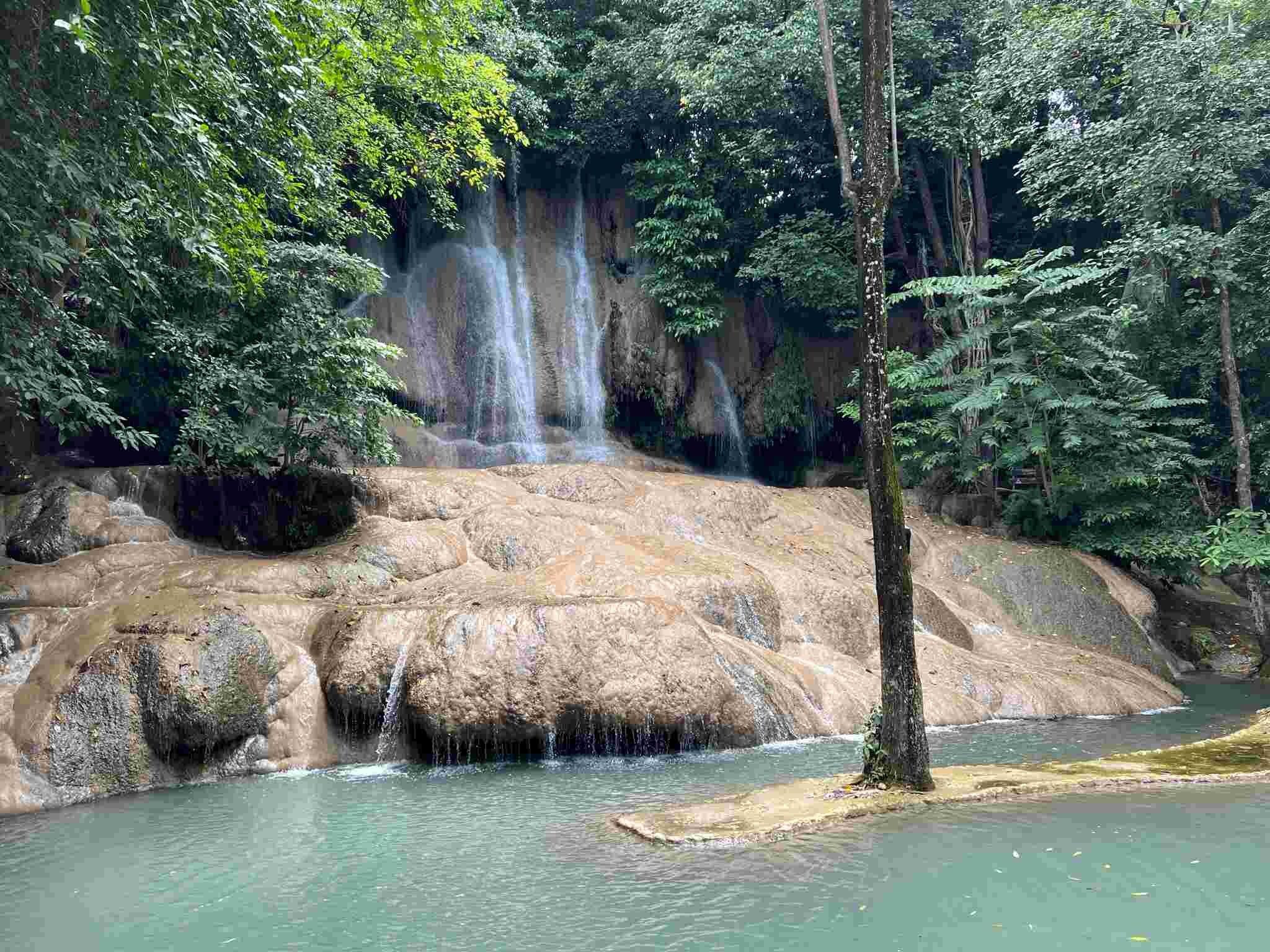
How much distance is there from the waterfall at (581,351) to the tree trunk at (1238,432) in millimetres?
13096

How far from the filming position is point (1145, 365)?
18.1 metres

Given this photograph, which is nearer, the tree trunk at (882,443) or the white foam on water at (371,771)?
the tree trunk at (882,443)

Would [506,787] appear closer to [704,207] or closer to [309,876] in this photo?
[309,876]

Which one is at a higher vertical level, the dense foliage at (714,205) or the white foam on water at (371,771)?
the dense foliage at (714,205)

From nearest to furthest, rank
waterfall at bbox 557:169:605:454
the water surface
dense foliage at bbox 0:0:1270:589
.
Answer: the water surface < dense foliage at bbox 0:0:1270:589 < waterfall at bbox 557:169:605:454

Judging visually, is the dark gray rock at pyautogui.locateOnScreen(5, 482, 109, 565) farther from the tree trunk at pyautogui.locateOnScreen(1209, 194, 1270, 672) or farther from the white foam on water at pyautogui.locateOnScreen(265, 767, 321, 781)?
the tree trunk at pyautogui.locateOnScreen(1209, 194, 1270, 672)

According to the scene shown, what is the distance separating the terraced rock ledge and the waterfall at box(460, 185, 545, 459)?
15.2m

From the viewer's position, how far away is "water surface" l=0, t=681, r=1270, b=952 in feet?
17.2

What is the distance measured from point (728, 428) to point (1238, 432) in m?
11.5

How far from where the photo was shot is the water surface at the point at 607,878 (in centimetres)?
525

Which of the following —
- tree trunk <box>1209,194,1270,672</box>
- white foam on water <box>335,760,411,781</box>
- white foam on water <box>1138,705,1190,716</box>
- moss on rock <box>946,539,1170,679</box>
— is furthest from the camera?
moss on rock <box>946,539,1170,679</box>

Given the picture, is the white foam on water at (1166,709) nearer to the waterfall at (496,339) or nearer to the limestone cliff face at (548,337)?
the limestone cliff face at (548,337)

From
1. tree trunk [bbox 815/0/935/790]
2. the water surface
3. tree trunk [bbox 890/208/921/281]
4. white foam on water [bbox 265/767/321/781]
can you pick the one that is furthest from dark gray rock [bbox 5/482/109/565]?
tree trunk [bbox 890/208/921/281]

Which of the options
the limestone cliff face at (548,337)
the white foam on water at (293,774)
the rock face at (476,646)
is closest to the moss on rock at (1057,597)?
the rock face at (476,646)
